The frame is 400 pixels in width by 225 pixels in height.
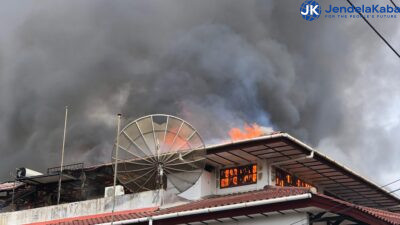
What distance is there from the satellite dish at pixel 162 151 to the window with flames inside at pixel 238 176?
6.63 feet

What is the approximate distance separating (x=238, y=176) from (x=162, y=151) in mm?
→ 3753

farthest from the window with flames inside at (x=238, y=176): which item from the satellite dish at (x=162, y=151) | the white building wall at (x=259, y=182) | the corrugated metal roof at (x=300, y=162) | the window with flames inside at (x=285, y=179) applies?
the satellite dish at (x=162, y=151)

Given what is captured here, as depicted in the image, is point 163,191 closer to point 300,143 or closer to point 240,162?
point 240,162

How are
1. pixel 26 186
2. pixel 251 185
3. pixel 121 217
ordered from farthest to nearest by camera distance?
1. pixel 26 186
2. pixel 251 185
3. pixel 121 217

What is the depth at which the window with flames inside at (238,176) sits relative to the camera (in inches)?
1038

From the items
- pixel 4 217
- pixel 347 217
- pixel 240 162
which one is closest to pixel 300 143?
pixel 240 162

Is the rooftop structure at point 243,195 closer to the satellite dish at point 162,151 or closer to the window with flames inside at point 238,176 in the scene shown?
the window with flames inside at point 238,176

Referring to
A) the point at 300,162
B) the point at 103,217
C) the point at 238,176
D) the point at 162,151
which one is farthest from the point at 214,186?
the point at 103,217

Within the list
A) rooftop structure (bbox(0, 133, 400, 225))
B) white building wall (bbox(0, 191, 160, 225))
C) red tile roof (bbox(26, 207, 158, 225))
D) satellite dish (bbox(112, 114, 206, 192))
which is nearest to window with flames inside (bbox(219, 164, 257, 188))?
rooftop structure (bbox(0, 133, 400, 225))

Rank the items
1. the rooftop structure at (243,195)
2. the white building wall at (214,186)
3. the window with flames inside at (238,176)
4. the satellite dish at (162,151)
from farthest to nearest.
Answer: the window with flames inside at (238,176) → the white building wall at (214,186) → the satellite dish at (162,151) → the rooftop structure at (243,195)

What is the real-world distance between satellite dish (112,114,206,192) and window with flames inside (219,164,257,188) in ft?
6.63

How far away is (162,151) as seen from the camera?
25906 mm

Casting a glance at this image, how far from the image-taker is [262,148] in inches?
985

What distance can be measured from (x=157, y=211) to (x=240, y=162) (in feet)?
15.3
